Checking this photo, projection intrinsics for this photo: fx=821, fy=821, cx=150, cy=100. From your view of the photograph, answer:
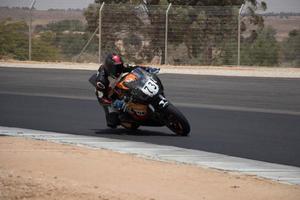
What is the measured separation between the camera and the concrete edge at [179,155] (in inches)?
394

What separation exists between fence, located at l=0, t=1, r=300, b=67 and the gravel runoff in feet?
3.78

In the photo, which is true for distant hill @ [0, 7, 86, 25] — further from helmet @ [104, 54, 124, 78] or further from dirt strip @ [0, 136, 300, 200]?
dirt strip @ [0, 136, 300, 200]

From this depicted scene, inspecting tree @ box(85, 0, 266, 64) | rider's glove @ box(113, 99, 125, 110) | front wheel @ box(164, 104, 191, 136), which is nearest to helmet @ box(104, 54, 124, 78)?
rider's glove @ box(113, 99, 125, 110)

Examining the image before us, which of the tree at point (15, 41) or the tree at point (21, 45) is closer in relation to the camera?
the tree at point (21, 45)

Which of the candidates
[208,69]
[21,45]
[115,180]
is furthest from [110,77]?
[21,45]

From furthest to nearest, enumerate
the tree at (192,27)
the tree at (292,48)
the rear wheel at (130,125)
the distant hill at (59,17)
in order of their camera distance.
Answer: the tree at (192,27) → the distant hill at (59,17) → the tree at (292,48) → the rear wheel at (130,125)

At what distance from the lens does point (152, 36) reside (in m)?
35.2

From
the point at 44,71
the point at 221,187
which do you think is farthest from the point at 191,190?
the point at 44,71

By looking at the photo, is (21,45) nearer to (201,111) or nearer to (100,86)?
(201,111)

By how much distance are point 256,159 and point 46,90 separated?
12.6 meters

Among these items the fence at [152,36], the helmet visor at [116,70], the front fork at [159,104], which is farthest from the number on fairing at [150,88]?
the fence at [152,36]

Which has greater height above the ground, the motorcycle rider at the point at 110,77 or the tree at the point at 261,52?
the motorcycle rider at the point at 110,77

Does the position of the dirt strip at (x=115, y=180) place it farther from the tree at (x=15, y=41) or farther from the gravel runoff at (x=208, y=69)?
the tree at (x=15, y=41)

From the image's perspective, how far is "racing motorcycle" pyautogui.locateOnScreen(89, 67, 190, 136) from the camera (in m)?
13.3
